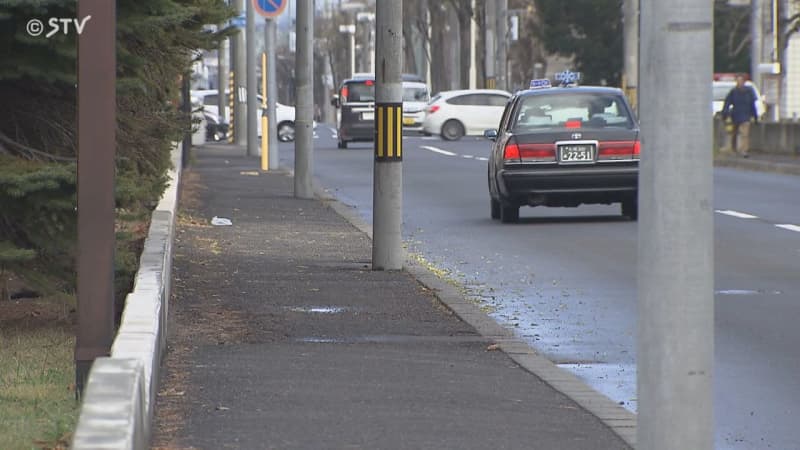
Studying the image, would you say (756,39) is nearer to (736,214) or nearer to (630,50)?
(630,50)

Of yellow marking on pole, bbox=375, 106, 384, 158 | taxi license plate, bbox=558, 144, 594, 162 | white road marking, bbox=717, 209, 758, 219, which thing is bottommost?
white road marking, bbox=717, 209, 758, 219

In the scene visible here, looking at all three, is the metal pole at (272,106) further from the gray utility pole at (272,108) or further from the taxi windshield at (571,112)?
the taxi windshield at (571,112)

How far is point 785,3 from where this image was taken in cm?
5178

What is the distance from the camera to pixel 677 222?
4.95m

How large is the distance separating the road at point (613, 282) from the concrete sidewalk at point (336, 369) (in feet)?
1.61

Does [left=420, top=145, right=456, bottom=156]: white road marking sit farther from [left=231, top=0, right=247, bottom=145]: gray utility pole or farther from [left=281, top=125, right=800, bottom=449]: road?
[left=281, top=125, right=800, bottom=449]: road

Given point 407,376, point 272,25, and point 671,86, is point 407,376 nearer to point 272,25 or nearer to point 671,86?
point 671,86

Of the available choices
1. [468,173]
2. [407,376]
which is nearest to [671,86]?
[407,376]

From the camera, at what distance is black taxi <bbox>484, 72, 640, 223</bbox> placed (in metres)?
19.7

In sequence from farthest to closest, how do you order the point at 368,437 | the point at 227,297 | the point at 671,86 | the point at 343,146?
the point at 343,146 → the point at 227,297 → the point at 368,437 → the point at 671,86

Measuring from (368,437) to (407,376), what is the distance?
1643 mm

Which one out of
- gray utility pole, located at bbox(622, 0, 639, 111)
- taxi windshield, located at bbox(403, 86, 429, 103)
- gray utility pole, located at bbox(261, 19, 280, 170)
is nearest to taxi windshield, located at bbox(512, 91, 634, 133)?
gray utility pole, located at bbox(261, 19, 280, 170)

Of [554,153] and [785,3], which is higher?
[785,3]

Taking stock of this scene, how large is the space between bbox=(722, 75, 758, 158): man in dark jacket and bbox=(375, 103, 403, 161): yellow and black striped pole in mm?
24322
